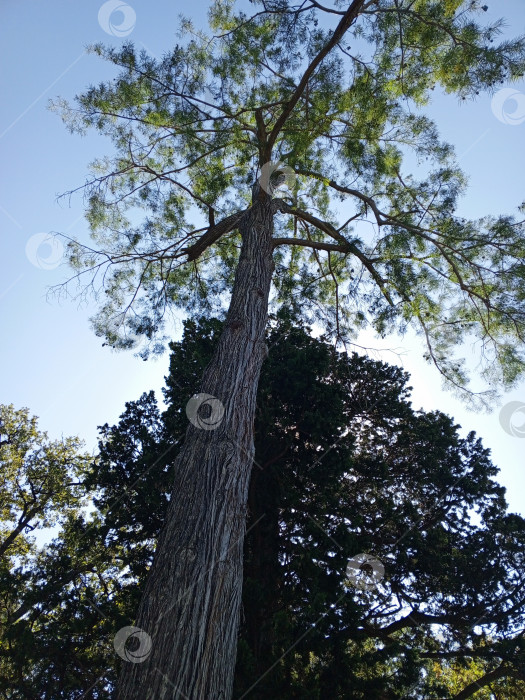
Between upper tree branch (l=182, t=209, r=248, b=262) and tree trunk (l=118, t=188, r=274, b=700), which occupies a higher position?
upper tree branch (l=182, t=209, r=248, b=262)

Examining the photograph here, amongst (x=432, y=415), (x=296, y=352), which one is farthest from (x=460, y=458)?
(x=296, y=352)

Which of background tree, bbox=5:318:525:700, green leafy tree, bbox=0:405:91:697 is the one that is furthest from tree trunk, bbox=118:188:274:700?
green leafy tree, bbox=0:405:91:697

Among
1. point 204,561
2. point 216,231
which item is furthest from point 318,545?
point 216,231

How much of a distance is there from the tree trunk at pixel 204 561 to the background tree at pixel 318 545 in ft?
7.23

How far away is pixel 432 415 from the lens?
8.12 meters

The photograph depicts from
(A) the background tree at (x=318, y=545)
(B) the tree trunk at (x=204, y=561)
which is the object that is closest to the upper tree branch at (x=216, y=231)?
(A) the background tree at (x=318, y=545)

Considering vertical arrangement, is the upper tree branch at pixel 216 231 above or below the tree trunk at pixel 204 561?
above

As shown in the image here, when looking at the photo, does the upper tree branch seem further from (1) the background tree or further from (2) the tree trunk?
(2) the tree trunk

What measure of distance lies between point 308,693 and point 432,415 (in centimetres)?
546

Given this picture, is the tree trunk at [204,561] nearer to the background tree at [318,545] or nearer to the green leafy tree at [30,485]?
the background tree at [318,545]

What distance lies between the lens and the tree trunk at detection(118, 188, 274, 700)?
6.55 feet

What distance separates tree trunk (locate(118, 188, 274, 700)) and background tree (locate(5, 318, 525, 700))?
2.20m

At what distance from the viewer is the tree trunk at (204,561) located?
6.55 ft

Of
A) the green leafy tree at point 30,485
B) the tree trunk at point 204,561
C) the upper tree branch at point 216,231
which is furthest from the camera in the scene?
the green leafy tree at point 30,485
